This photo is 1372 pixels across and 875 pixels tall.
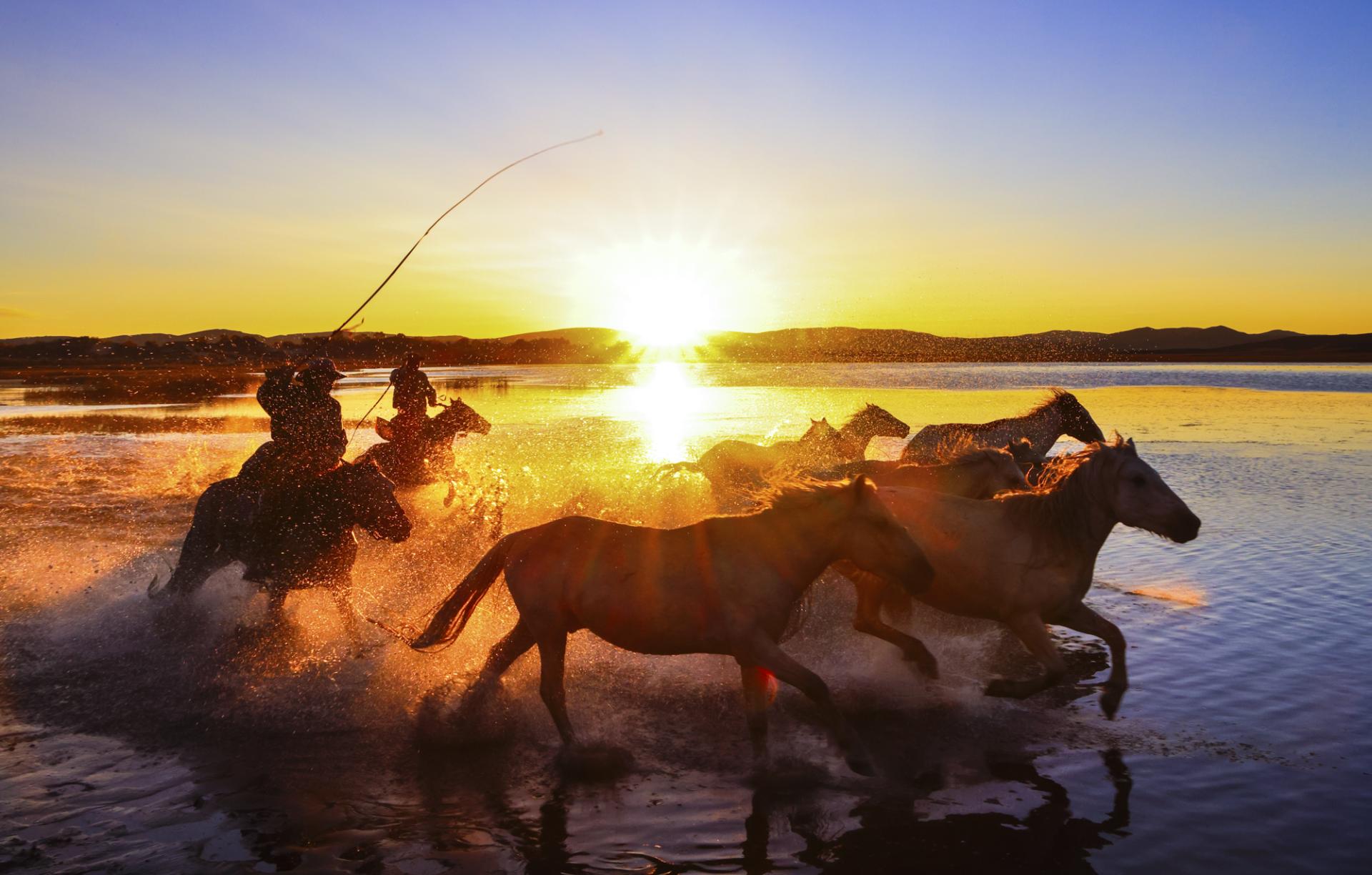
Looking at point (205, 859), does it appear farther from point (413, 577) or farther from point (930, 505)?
point (413, 577)

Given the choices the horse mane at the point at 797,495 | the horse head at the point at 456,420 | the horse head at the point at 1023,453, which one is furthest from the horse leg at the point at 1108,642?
the horse head at the point at 456,420

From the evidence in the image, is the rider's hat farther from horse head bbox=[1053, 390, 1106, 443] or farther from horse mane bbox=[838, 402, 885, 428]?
horse head bbox=[1053, 390, 1106, 443]

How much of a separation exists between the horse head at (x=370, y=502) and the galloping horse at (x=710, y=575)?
2936 mm

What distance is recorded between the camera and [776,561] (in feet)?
19.4

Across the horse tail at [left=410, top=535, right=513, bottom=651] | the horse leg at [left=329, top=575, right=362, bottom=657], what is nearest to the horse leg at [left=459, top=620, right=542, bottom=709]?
the horse tail at [left=410, top=535, right=513, bottom=651]

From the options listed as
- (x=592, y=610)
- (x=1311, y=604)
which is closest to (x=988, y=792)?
(x=592, y=610)

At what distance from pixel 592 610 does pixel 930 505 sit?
2.83 meters

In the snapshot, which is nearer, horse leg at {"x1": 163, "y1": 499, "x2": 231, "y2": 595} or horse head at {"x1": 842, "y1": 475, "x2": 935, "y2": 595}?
horse head at {"x1": 842, "y1": 475, "x2": 935, "y2": 595}

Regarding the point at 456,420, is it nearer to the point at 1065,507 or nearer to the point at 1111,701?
the point at 1065,507

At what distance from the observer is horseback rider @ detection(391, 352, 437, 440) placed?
11.8 m

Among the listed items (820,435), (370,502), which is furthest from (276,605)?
(820,435)

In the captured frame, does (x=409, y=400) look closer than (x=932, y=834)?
No

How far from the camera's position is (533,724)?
21.8 feet

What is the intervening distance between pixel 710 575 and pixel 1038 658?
8.31ft
